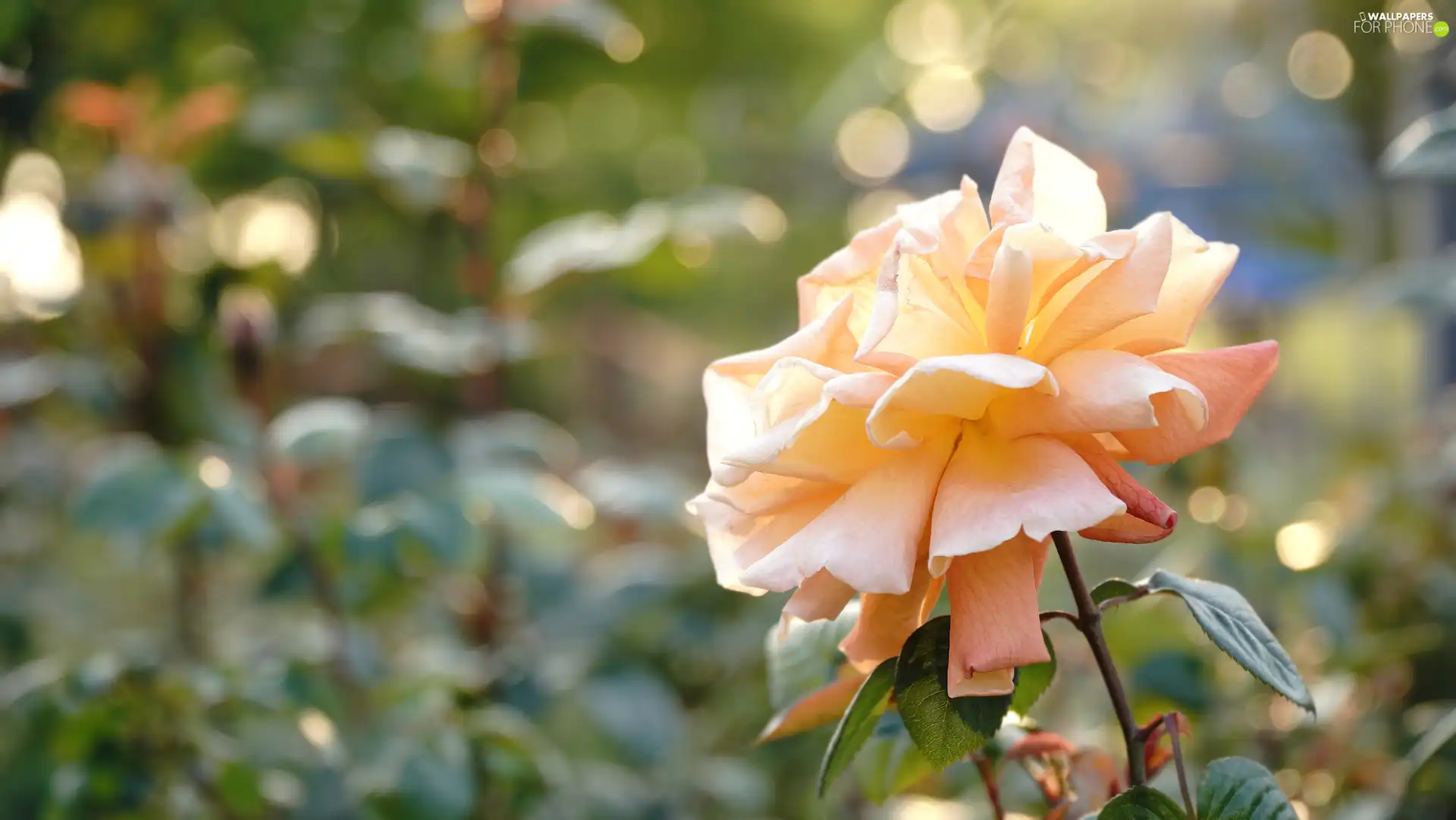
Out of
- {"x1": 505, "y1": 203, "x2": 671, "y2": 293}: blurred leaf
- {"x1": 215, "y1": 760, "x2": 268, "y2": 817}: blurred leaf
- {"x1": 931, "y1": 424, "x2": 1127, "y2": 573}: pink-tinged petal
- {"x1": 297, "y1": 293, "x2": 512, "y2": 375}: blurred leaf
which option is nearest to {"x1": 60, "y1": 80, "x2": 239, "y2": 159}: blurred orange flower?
{"x1": 297, "y1": 293, "x2": 512, "y2": 375}: blurred leaf

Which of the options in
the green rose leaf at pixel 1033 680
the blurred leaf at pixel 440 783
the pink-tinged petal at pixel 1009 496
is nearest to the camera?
the pink-tinged petal at pixel 1009 496

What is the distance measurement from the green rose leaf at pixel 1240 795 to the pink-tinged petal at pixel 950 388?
0.50ft

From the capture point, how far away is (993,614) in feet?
1.05

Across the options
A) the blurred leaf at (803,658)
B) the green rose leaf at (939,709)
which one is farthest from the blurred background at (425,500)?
the green rose leaf at (939,709)

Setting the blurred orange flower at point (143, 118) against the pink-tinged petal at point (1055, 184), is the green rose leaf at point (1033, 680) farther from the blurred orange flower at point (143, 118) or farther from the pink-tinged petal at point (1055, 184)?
the blurred orange flower at point (143, 118)

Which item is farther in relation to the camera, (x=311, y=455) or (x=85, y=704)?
(x=311, y=455)

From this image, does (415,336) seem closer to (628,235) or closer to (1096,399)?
(628,235)

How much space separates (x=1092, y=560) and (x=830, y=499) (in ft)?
3.25

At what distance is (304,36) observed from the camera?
66.4 inches

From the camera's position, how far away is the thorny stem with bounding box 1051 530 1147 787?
33 cm

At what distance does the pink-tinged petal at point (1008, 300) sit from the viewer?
0.32 meters

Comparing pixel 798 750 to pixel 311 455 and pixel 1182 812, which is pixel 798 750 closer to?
pixel 311 455

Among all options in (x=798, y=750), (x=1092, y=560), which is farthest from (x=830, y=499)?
(x=1092, y=560)

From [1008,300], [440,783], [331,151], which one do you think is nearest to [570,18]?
[331,151]
